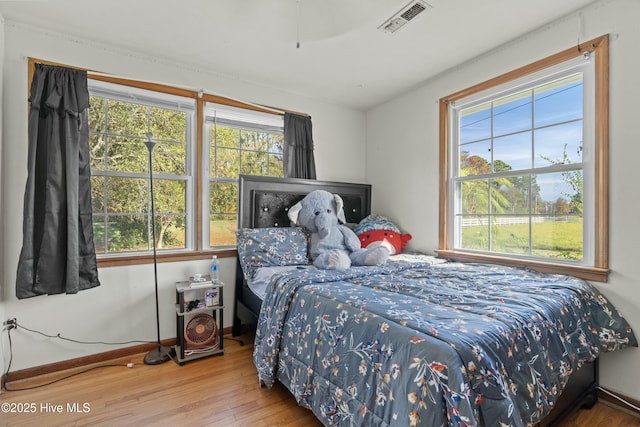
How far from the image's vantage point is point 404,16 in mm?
2016

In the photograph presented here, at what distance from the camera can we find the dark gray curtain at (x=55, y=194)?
204 centimetres

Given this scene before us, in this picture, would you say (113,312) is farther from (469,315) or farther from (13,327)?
(469,315)

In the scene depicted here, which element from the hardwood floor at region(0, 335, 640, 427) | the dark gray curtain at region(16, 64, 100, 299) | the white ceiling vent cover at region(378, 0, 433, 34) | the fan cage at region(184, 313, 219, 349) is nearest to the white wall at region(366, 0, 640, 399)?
the white ceiling vent cover at region(378, 0, 433, 34)

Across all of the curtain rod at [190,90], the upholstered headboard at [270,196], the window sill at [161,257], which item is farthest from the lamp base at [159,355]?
the curtain rod at [190,90]

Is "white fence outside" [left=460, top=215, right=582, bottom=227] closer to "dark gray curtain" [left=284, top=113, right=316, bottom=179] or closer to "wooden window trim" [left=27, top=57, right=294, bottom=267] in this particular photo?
"dark gray curtain" [left=284, top=113, right=316, bottom=179]

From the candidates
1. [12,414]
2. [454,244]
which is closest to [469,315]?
[454,244]

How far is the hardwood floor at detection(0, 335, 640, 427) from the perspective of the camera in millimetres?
1678

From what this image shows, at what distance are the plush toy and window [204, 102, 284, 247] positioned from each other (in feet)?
3.60

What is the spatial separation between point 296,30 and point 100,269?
2.30 metres

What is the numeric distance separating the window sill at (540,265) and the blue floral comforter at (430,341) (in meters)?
0.12

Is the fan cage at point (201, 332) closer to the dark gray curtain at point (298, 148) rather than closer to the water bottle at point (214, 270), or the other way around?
the water bottle at point (214, 270)

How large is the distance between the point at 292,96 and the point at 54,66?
193 centimetres

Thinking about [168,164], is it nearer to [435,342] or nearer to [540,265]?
[435,342]

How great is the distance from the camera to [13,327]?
6.82ft
